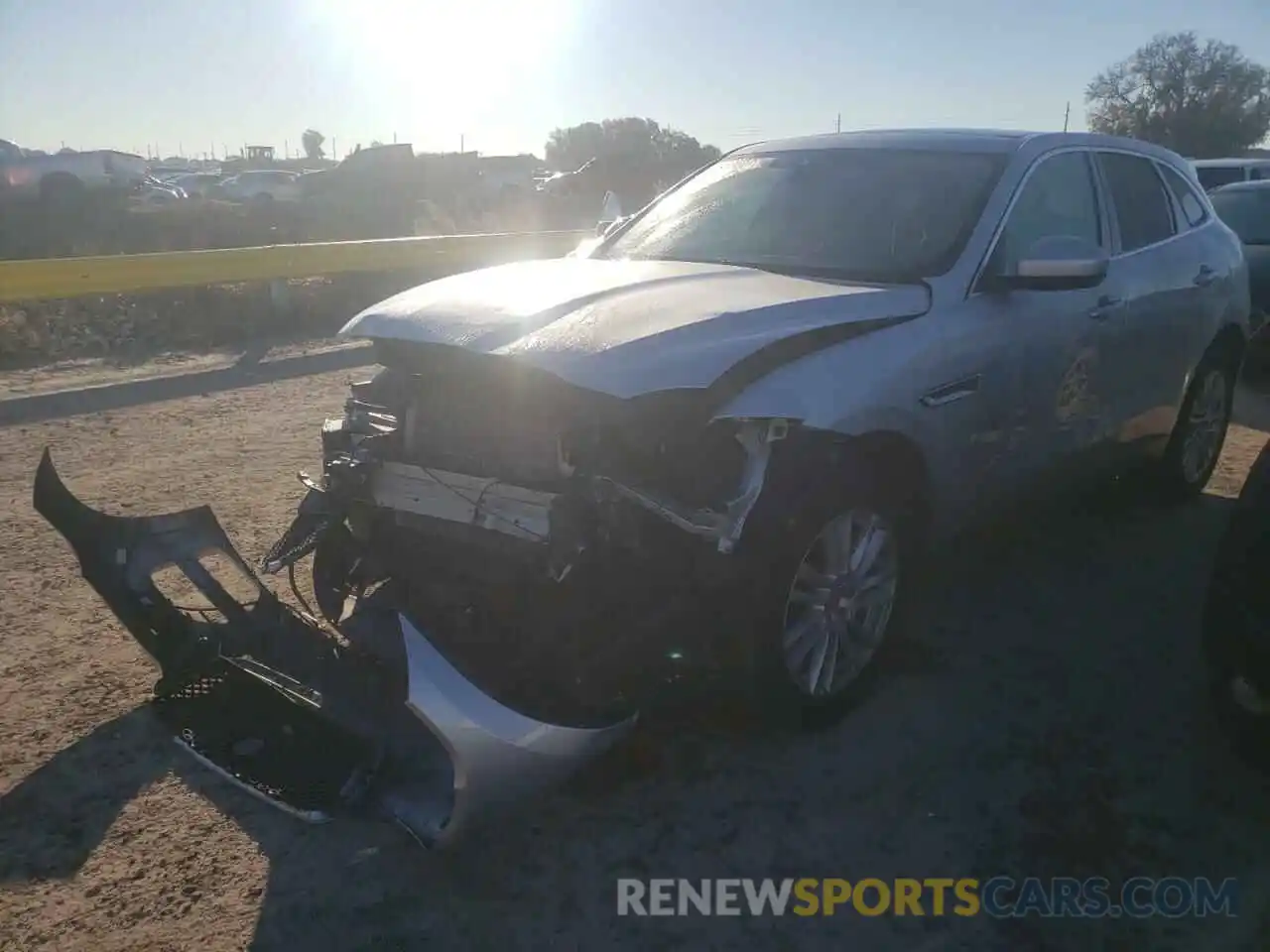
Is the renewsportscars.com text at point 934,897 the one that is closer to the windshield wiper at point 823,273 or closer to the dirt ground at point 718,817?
the dirt ground at point 718,817

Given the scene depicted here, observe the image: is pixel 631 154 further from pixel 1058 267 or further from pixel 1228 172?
pixel 1058 267

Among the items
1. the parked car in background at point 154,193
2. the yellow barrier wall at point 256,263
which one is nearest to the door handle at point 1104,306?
the yellow barrier wall at point 256,263

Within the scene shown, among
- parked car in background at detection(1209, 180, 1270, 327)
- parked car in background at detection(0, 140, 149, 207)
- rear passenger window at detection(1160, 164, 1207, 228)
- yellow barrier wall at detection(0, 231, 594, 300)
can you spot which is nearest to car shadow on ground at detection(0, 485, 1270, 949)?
rear passenger window at detection(1160, 164, 1207, 228)

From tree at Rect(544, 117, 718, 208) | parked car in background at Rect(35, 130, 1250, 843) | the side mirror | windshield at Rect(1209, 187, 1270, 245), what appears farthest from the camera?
tree at Rect(544, 117, 718, 208)

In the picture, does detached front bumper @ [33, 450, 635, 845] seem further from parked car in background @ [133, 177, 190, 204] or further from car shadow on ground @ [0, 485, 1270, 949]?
parked car in background @ [133, 177, 190, 204]

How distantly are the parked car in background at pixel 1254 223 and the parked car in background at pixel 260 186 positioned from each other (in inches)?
1050

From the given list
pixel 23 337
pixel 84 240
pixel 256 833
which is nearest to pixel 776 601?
pixel 256 833

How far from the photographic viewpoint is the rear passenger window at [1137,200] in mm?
4836

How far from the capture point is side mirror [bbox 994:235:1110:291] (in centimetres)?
372

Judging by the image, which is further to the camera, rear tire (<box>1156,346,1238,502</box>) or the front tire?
rear tire (<box>1156,346,1238,502</box>)

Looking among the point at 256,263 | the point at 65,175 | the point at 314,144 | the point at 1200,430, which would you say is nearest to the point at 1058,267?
the point at 1200,430

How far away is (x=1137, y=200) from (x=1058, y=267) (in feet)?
5.49

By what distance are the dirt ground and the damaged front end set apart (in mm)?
231

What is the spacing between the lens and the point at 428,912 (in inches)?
104
